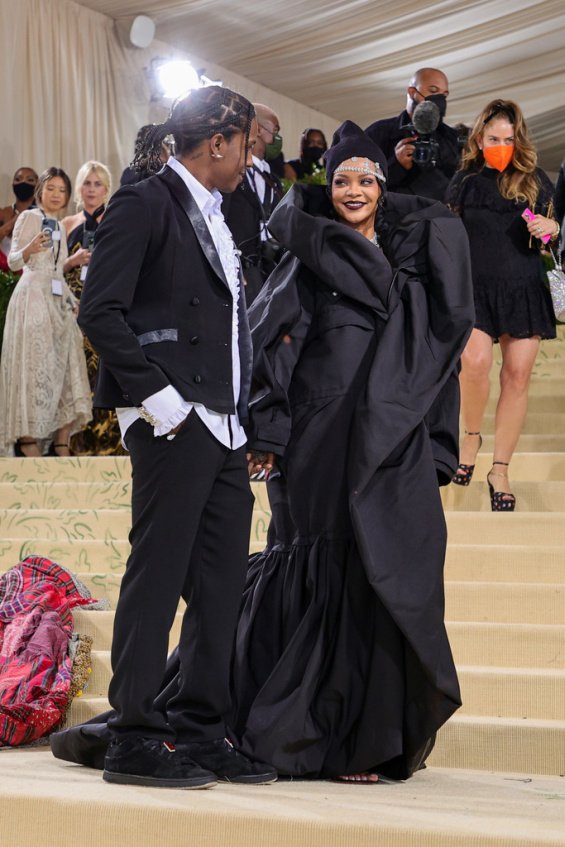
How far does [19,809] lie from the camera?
2580 millimetres

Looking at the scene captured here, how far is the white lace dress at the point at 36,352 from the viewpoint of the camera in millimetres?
7406

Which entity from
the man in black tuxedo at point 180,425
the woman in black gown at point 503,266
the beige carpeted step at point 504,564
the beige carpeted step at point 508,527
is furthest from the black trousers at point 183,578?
the woman in black gown at point 503,266

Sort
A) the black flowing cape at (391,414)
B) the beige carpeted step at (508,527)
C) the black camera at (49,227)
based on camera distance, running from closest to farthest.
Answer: the black flowing cape at (391,414) → the beige carpeted step at (508,527) → the black camera at (49,227)

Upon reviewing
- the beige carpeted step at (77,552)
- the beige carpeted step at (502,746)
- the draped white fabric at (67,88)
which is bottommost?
the beige carpeted step at (502,746)

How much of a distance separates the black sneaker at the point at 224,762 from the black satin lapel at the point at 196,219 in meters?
1.07

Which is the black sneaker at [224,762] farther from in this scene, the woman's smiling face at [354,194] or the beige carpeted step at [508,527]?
the beige carpeted step at [508,527]

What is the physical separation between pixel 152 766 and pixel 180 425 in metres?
0.74

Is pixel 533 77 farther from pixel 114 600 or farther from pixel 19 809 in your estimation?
pixel 19 809

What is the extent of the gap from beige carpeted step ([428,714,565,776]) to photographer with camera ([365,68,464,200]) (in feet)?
9.64

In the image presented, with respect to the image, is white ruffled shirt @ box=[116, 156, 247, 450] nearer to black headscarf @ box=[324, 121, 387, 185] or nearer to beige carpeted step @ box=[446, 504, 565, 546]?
black headscarf @ box=[324, 121, 387, 185]

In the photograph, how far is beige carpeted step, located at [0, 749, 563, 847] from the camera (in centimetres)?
239

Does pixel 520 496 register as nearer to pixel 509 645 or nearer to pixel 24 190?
pixel 509 645

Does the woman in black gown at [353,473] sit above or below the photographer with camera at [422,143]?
below

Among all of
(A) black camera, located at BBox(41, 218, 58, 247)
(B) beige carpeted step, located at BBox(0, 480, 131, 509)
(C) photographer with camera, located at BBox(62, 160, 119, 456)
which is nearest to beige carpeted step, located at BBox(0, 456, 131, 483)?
(B) beige carpeted step, located at BBox(0, 480, 131, 509)
